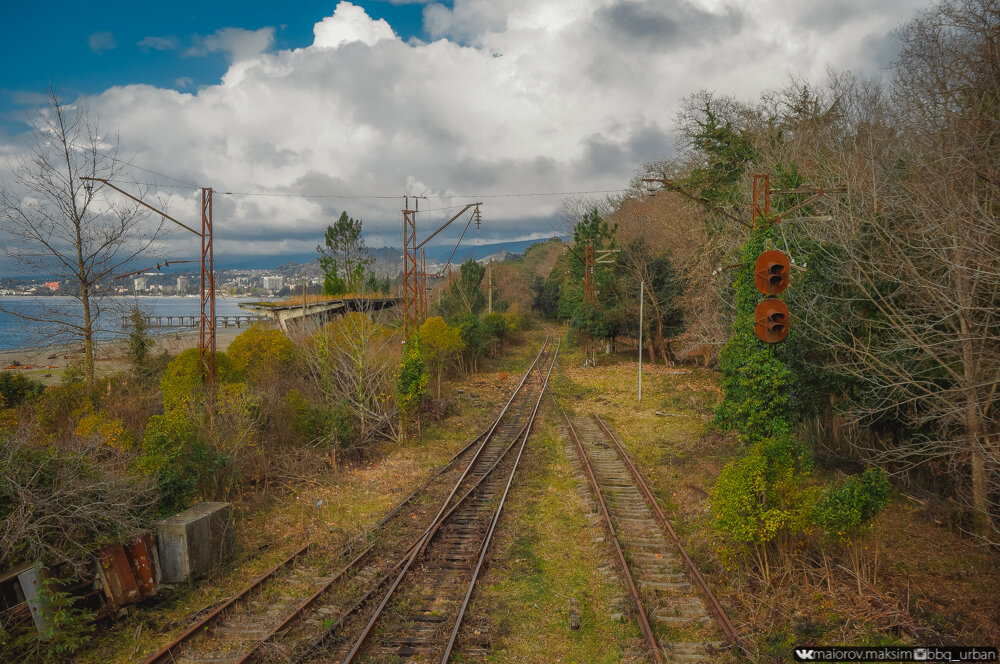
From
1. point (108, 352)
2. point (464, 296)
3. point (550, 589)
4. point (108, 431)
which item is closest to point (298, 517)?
point (108, 431)

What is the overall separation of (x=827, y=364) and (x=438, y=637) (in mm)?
10371

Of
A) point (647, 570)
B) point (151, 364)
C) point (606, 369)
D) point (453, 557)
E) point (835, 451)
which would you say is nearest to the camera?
point (647, 570)

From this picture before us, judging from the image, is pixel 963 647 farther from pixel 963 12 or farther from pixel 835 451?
pixel 963 12

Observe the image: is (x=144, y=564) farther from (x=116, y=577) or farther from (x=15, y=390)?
(x=15, y=390)

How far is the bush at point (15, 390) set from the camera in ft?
63.3

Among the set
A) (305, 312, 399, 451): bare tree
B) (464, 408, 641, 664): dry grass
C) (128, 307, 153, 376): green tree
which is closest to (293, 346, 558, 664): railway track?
(464, 408, 641, 664): dry grass

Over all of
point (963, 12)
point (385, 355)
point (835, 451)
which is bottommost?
point (835, 451)

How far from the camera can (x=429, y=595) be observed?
881cm

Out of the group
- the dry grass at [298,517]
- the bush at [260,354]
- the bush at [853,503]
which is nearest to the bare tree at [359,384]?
the dry grass at [298,517]

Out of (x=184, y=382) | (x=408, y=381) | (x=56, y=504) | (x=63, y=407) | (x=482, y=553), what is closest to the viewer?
(x=56, y=504)

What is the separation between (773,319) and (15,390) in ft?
83.2

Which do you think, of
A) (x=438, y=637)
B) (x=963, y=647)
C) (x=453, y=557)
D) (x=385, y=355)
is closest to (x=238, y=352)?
(x=385, y=355)

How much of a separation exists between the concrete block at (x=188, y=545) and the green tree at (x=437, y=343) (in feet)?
53.0

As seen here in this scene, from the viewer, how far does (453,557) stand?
1016 centimetres
